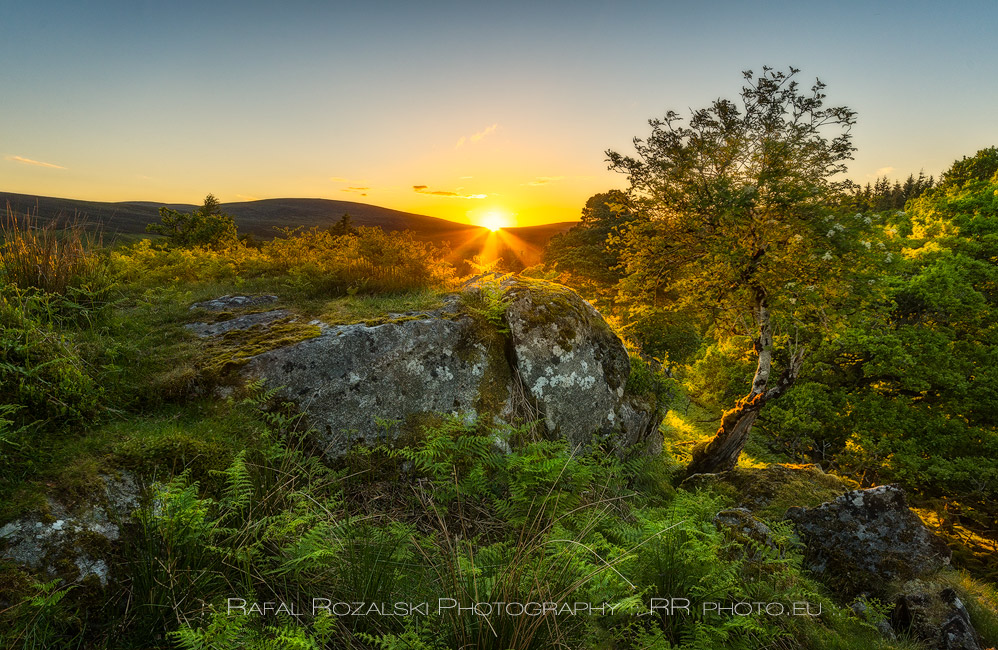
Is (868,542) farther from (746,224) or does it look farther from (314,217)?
(314,217)

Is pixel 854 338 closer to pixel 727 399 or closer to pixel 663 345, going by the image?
pixel 727 399

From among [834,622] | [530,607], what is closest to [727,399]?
[834,622]

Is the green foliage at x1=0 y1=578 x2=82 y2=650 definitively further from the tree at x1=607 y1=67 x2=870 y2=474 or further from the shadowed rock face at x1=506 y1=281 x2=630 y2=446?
the tree at x1=607 y1=67 x2=870 y2=474

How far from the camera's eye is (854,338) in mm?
11969

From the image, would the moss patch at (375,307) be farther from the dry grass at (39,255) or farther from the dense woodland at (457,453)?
the dry grass at (39,255)

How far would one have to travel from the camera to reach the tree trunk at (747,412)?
26.0 ft

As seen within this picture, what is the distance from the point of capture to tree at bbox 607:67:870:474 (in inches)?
266

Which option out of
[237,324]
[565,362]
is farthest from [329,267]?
[565,362]

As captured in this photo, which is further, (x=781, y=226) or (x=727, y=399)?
(x=727, y=399)

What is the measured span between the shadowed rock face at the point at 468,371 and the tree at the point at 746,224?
2441 mm

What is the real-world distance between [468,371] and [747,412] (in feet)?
19.6

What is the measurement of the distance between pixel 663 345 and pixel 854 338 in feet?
26.7

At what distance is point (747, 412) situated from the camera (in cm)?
802

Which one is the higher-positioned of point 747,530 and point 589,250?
point 589,250
